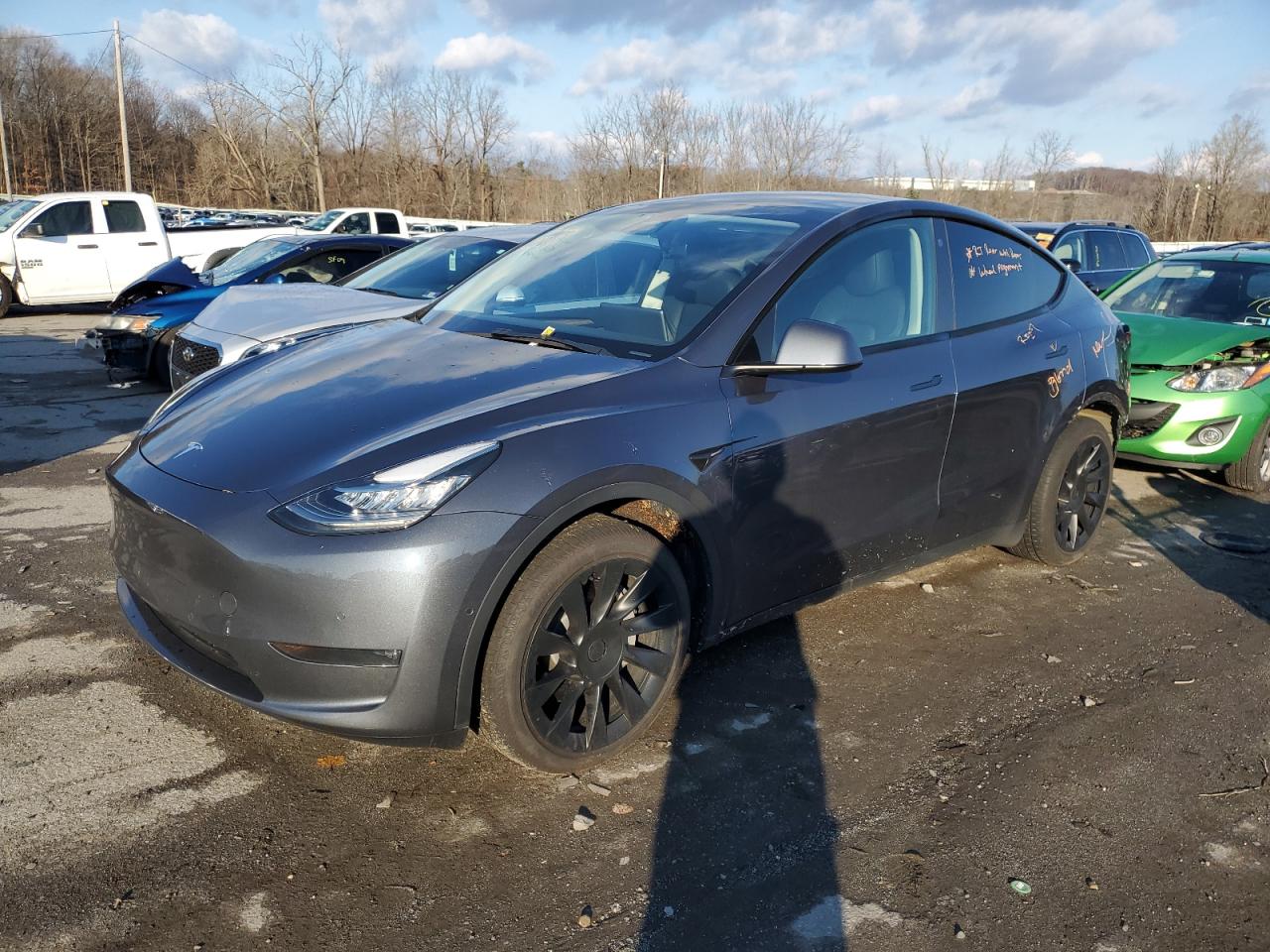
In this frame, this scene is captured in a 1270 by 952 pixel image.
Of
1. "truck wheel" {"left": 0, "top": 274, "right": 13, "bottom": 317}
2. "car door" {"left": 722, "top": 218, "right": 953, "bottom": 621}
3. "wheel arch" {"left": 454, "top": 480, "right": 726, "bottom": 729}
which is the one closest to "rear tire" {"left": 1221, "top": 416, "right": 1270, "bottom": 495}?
"car door" {"left": 722, "top": 218, "right": 953, "bottom": 621}

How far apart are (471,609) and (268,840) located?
85cm

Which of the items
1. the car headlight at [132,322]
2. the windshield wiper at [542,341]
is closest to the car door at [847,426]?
the windshield wiper at [542,341]

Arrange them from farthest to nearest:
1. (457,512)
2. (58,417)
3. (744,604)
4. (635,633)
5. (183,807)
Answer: (58,417)
(744,604)
(635,633)
(183,807)
(457,512)

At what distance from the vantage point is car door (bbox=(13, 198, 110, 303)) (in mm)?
14688

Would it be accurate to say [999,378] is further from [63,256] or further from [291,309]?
[63,256]

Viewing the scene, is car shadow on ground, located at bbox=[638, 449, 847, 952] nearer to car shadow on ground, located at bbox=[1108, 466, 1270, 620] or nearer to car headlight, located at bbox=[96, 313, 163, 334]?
car shadow on ground, located at bbox=[1108, 466, 1270, 620]

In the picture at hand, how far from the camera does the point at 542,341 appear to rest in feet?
11.5

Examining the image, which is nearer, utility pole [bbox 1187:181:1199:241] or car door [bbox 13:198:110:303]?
car door [bbox 13:198:110:303]

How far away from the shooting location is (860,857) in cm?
269

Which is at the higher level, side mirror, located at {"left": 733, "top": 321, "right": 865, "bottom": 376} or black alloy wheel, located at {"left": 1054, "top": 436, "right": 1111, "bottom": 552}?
side mirror, located at {"left": 733, "top": 321, "right": 865, "bottom": 376}

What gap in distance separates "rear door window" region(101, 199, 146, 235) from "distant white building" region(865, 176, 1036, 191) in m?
29.4

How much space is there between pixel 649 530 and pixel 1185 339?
5275 mm

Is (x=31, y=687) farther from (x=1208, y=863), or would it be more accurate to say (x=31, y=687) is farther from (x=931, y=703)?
(x=1208, y=863)

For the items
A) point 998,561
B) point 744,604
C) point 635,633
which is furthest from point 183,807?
point 998,561
